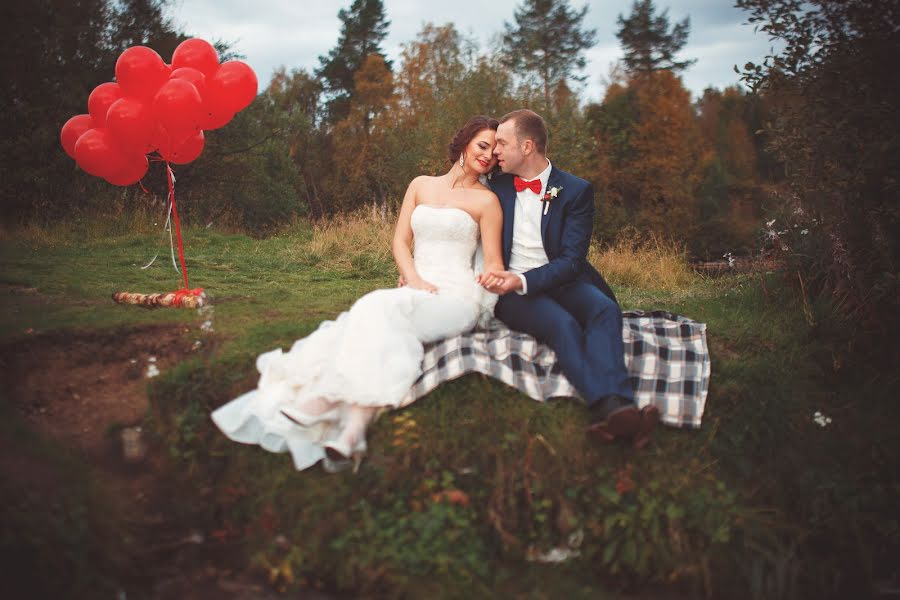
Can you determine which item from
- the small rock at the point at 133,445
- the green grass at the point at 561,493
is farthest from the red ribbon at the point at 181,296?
the small rock at the point at 133,445

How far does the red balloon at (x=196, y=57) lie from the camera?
6.03 m

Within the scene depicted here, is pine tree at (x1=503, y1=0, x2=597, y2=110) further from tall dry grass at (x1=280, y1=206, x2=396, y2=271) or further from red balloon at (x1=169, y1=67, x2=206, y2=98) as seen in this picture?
red balloon at (x1=169, y1=67, x2=206, y2=98)

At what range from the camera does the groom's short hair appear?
4.66 m

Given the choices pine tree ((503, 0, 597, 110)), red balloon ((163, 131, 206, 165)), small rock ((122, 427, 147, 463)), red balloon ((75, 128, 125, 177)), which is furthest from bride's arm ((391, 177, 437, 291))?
pine tree ((503, 0, 597, 110))

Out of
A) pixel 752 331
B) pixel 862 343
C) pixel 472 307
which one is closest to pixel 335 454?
pixel 472 307

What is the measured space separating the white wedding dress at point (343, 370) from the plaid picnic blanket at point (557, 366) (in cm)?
15

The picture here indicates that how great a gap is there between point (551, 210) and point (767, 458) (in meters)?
2.15

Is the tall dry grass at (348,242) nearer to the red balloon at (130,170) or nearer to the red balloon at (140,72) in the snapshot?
the red balloon at (130,170)

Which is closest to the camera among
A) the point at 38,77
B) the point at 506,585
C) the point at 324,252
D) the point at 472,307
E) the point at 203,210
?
the point at 506,585

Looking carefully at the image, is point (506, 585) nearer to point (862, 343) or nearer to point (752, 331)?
point (752, 331)

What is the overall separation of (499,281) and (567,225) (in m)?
0.84

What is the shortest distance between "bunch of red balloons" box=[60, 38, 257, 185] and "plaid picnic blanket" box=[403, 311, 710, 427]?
346 cm

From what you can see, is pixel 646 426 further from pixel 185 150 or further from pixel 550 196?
pixel 185 150

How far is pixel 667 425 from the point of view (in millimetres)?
3984
